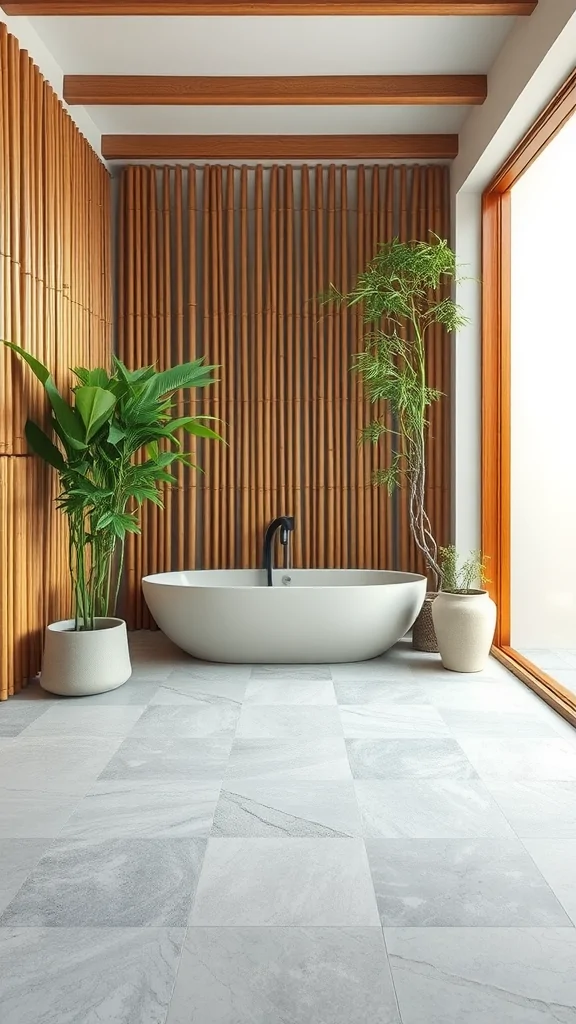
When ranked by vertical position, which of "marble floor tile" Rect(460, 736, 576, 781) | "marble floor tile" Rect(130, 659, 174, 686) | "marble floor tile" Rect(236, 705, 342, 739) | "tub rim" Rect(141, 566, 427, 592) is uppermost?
"tub rim" Rect(141, 566, 427, 592)

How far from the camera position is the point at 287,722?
3.18m

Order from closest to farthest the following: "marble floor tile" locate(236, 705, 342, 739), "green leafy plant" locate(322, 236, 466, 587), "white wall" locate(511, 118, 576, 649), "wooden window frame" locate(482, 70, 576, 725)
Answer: "marble floor tile" locate(236, 705, 342, 739) < "green leafy plant" locate(322, 236, 466, 587) < "white wall" locate(511, 118, 576, 649) < "wooden window frame" locate(482, 70, 576, 725)

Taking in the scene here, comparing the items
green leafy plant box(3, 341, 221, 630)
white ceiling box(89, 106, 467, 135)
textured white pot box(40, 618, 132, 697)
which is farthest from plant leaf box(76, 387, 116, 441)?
white ceiling box(89, 106, 467, 135)

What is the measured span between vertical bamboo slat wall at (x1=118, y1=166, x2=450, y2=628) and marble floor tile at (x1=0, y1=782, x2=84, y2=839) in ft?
8.93

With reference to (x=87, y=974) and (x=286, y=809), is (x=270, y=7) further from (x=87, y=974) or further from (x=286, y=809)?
(x=87, y=974)

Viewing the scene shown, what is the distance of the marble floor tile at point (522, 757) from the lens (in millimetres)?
2617

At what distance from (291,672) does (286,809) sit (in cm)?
175

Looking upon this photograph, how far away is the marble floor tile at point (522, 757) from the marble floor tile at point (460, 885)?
0.54 metres

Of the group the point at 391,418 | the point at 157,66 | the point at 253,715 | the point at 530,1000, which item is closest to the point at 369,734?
the point at 253,715

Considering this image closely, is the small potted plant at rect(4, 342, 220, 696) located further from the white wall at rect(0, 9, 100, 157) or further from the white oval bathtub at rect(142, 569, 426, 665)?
the white wall at rect(0, 9, 100, 157)

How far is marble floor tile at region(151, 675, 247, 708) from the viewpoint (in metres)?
3.49

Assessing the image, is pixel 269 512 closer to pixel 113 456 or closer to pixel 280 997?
pixel 113 456

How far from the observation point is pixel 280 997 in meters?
1.47

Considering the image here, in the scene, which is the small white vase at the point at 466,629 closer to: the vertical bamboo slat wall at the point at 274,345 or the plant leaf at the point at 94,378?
the vertical bamboo slat wall at the point at 274,345
